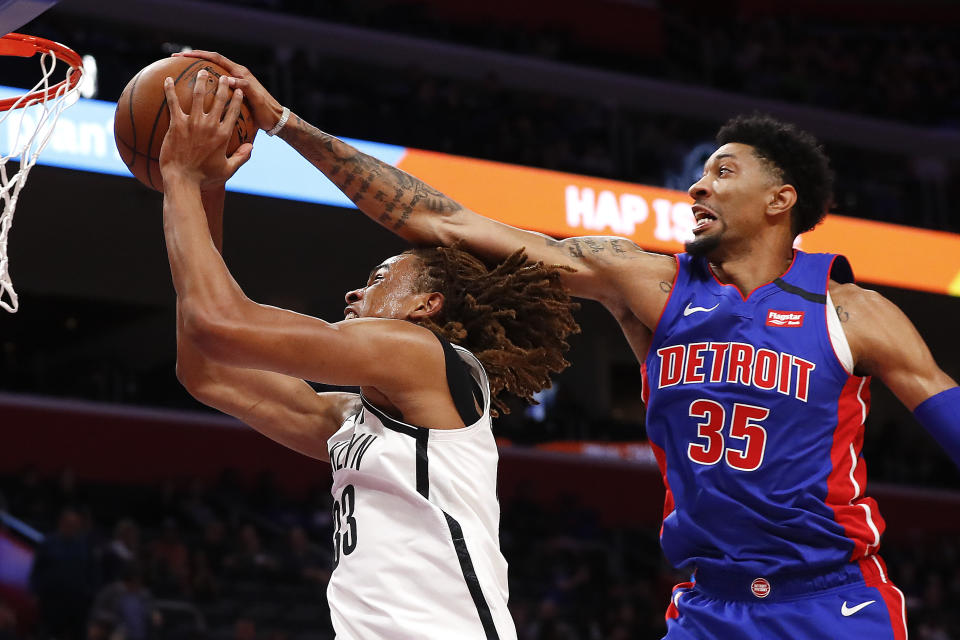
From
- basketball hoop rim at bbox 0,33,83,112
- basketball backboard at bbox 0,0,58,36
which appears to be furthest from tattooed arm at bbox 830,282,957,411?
basketball hoop rim at bbox 0,33,83,112

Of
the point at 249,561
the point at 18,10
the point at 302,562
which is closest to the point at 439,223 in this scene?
the point at 18,10

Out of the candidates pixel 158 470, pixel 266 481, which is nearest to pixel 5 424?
pixel 158 470

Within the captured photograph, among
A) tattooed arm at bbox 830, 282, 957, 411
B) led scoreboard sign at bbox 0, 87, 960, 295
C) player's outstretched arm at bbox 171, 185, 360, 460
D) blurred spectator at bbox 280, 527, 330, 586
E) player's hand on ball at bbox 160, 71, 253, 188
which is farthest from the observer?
blurred spectator at bbox 280, 527, 330, 586

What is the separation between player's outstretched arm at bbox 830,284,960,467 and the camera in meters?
3.04

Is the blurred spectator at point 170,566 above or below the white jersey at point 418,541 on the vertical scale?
below

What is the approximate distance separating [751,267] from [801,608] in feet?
2.93

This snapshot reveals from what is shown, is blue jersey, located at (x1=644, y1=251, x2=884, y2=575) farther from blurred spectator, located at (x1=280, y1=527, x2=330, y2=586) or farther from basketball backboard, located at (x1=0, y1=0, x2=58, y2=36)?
blurred spectator, located at (x1=280, y1=527, x2=330, y2=586)

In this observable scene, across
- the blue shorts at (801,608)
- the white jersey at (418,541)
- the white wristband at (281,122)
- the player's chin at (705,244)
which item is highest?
the white wristband at (281,122)

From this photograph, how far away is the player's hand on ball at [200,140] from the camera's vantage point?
2.55 metres

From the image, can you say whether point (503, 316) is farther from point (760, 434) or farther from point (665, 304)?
point (760, 434)

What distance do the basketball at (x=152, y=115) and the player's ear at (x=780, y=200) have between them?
139cm

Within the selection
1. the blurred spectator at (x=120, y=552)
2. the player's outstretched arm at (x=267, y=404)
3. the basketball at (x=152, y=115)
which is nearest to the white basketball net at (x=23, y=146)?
the basketball at (x=152, y=115)

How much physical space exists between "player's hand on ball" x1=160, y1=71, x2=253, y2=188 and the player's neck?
137 centimetres

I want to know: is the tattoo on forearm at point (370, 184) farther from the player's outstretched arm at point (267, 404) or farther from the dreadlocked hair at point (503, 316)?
the player's outstretched arm at point (267, 404)
